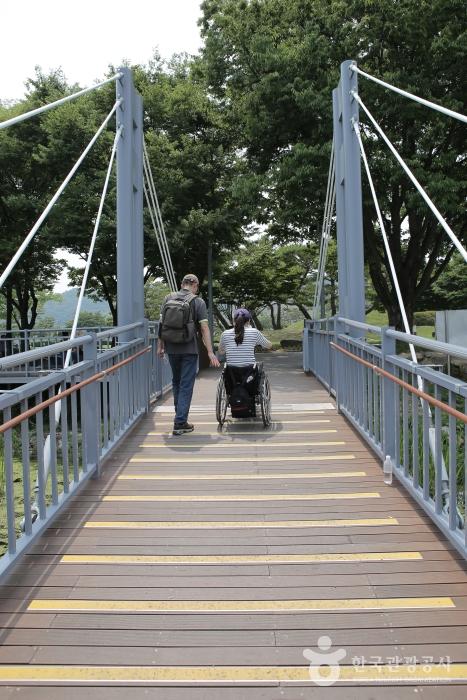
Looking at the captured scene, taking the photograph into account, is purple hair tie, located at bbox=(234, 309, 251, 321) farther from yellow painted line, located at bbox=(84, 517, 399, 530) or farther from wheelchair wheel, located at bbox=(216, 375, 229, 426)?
yellow painted line, located at bbox=(84, 517, 399, 530)

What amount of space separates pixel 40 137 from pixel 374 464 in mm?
17913

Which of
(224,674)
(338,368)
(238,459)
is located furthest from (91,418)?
(338,368)

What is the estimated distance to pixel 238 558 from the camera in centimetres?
327

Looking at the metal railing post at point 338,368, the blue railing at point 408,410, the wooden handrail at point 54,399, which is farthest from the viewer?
the metal railing post at point 338,368

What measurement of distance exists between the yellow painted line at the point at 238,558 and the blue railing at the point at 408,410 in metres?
0.34

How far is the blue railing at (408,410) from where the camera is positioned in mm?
3193

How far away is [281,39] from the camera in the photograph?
14.6 meters

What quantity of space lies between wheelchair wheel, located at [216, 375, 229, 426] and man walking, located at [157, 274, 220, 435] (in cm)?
28

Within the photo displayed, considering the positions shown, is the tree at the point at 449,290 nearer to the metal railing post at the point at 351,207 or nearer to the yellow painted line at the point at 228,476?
the metal railing post at the point at 351,207

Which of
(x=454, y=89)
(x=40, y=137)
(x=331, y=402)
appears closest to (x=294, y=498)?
(x=331, y=402)

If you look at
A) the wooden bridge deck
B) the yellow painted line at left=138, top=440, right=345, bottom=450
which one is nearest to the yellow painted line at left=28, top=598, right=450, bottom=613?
the wooden bridge deck

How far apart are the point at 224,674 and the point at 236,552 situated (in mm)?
1047

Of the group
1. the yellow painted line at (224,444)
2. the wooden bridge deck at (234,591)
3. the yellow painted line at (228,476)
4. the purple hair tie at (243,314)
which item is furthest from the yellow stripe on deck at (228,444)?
the purple hair tie at (243,314)

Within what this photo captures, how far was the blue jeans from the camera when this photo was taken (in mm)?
5941
